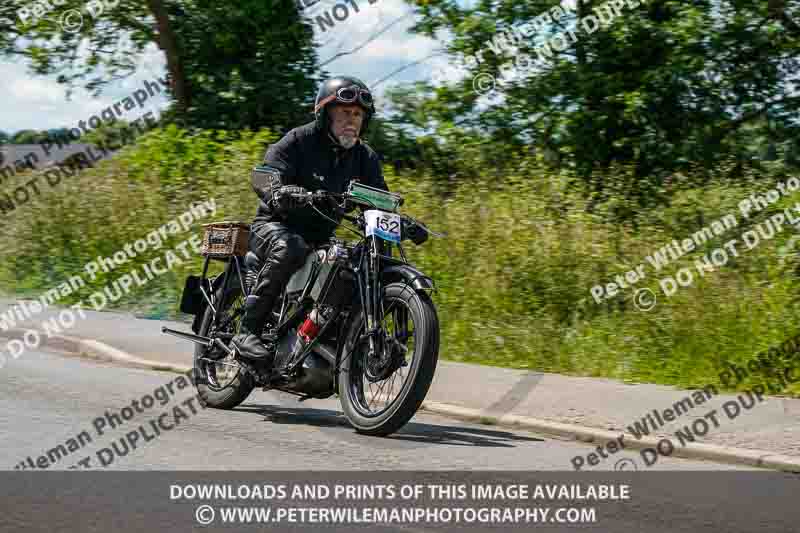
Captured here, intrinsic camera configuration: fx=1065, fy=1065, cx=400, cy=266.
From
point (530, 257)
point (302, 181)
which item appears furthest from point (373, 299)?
point (530, 257)

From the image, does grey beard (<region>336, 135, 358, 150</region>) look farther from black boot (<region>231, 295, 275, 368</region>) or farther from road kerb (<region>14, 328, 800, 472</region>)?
road kerb (<region>14, 328, 800, 472</region>)

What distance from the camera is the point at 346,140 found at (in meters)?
7.22

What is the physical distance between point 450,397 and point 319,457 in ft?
8.30

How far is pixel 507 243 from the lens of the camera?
12.9 meters

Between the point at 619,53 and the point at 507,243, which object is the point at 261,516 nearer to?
the point at 507,243

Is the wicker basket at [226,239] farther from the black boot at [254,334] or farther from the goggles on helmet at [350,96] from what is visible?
the goggles on helmet at [350,96]

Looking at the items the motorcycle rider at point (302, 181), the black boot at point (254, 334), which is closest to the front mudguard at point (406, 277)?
the motorcycle rider at point (302, 181)

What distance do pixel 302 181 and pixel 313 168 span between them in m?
0.12

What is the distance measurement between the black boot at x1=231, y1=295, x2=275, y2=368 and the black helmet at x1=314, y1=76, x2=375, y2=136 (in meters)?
1.33

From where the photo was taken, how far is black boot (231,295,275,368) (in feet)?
24.0

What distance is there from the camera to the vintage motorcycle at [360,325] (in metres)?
6.45

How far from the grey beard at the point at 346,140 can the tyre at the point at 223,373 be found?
1.53m

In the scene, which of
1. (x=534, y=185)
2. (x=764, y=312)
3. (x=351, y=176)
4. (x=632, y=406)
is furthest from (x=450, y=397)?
(x=534, y=185)

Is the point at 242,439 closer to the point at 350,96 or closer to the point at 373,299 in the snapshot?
the point at 373,299
